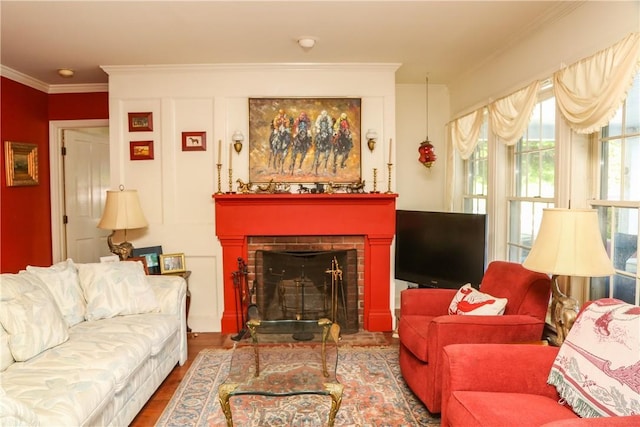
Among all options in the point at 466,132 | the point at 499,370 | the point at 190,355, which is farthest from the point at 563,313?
the point at 190,355

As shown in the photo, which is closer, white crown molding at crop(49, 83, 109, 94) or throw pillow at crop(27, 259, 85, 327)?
throw pillow at crop(27, 259, 85, 327)

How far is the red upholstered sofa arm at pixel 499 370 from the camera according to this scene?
1956mm

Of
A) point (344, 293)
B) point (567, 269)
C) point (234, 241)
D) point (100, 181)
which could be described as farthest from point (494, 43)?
point (100, 181)

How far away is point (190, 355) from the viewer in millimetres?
3607

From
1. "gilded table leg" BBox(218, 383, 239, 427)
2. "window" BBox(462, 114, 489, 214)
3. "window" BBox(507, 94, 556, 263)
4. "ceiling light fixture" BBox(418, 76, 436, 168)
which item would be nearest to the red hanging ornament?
"ceiling light fixture" BBox(418, 76, 436, 168)

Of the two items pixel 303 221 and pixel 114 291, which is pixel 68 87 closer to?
pixel 114 291

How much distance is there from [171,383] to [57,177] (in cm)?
304

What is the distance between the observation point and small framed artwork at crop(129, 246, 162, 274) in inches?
160

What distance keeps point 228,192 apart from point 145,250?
0.96 m

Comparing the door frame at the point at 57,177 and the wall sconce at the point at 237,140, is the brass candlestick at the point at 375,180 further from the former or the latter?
the door frame at the point at 57,177

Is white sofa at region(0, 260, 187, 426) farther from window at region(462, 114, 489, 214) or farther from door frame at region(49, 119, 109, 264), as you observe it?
window at region(462, 114, 489, 214)

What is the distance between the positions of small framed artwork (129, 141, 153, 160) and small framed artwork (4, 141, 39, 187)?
1.17 metres

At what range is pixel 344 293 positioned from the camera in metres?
4.19

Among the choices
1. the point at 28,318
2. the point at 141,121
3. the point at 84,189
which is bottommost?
the point at 28,318
